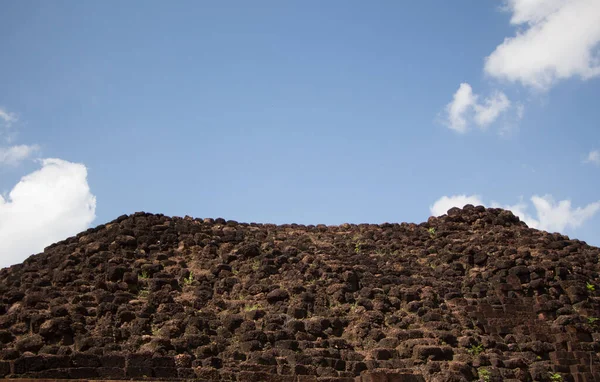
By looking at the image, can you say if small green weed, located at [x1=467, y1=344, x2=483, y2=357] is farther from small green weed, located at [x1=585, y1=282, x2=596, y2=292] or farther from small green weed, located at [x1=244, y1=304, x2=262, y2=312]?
small green weed, located at [x1=244, y1=304, x2=262, y2=312]

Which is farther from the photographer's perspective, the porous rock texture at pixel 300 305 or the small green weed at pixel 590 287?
the small green weed at pixel 590 287

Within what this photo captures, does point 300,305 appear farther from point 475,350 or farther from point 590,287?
point 590,287

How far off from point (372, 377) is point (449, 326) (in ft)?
13.4

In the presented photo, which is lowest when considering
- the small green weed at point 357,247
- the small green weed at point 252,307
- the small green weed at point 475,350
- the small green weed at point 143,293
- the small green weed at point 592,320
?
the small green weed at point 475,350

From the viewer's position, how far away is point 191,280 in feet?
82.5

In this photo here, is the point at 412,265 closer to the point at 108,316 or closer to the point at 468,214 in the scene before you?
the point at 468,214

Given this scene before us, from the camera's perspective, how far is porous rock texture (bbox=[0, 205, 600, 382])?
20.5 m

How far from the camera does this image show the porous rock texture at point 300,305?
20.5 metres

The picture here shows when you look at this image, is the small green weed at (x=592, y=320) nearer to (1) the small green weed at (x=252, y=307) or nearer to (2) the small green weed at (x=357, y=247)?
(2) the small green weed at (x=357, y=247)

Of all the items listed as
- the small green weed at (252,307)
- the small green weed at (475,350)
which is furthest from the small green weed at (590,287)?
the small green weed at (252,307)

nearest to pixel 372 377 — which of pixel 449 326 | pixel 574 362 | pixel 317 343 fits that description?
pixel 317 343

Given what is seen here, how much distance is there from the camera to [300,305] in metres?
23.6

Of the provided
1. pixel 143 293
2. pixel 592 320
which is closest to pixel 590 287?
pixel 592 320

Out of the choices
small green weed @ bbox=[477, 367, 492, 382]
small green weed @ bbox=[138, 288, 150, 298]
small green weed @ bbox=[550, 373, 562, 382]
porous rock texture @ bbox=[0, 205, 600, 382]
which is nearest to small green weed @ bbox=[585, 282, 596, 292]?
porous rock texture @ bbox=[0, 205, 600, 382]
